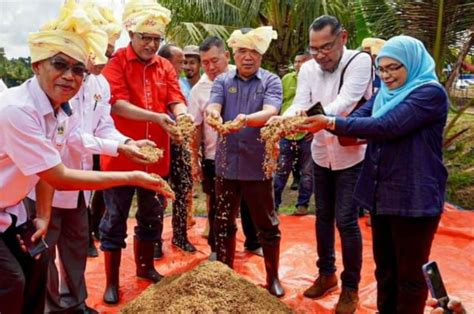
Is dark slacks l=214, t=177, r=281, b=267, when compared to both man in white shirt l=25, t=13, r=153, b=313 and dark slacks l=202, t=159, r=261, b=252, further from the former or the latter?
man in white shirt l=25, t=13, r=153, b=313

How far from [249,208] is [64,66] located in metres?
1.62

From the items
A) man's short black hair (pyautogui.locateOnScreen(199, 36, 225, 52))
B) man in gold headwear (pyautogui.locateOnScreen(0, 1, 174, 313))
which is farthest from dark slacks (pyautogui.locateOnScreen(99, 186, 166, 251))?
man's short black hair (pyautogui.locateOnScreen(199, 36, 225, 52))

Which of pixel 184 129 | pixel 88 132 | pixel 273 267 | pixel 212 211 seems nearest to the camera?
pixel 88 132

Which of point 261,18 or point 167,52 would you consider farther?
point 261,18

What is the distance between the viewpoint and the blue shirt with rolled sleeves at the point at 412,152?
2.29 metres

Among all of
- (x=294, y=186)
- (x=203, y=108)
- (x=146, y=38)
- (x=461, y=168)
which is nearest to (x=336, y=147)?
(x=203, y=108)

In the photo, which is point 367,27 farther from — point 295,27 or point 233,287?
point 233,287

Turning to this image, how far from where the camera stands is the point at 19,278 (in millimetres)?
2016

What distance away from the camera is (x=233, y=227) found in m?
3.46

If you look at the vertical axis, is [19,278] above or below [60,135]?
below

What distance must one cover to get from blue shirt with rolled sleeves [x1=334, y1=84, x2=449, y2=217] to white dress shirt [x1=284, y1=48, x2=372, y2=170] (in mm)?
460

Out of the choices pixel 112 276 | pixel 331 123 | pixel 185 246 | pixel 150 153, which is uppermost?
pixel 331 123

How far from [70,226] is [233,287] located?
0.98 meters

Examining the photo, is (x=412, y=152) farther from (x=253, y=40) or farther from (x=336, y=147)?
(x=253, y=40)
